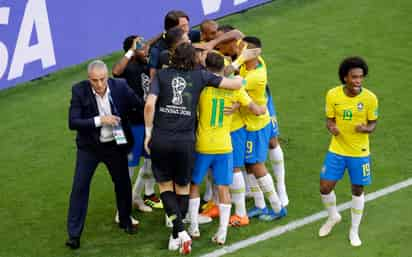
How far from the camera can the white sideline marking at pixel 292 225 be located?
9086mm

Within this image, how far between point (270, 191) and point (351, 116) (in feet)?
4.45

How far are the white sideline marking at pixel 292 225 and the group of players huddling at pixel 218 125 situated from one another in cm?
17

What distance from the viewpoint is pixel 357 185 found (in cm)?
895

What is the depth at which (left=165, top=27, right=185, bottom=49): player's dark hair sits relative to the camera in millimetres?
8898

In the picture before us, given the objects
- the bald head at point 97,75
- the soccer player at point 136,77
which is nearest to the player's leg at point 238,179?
the soccer player at point 136,77

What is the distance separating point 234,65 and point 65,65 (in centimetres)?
571

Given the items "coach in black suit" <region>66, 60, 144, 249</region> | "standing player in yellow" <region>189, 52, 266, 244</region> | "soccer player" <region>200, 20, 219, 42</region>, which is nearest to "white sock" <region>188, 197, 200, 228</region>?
"standing player in yellow" <region>189, 52, 266, 244</region>

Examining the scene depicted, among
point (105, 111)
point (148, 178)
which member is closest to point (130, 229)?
point (148, 178)

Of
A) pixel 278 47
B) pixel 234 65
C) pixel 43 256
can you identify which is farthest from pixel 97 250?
pixel 278 47

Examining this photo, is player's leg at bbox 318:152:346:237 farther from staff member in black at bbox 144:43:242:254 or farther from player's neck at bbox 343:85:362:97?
staff member in black at bbox 144:43:242:254

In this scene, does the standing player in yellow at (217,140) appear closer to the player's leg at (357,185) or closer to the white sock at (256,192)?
the white sock at (256,192)

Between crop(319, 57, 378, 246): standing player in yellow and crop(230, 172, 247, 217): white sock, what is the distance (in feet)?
2.94

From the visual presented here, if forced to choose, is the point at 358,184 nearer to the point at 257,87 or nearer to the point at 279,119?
the point at 257,87

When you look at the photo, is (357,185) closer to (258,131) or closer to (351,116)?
(351,116)
